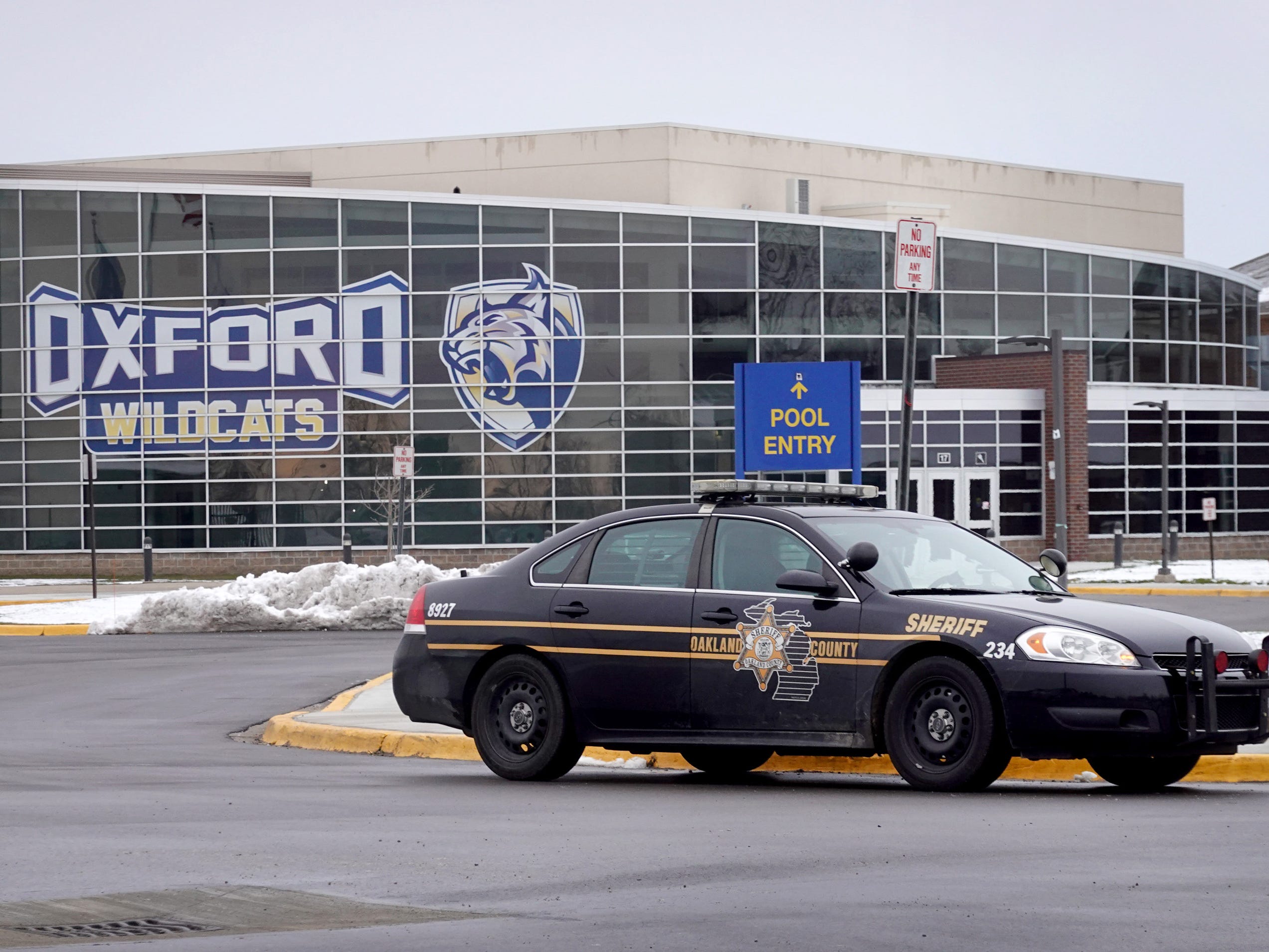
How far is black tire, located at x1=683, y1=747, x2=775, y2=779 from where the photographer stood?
432 inches

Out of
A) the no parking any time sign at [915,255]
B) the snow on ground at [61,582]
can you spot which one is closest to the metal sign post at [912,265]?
the no parking any time sign at [915,255]

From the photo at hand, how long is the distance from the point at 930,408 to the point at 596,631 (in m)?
37.1

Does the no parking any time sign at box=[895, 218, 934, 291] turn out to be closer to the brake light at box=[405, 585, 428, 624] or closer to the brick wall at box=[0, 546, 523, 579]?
the brake light at box=[405, 585, 428, 624]

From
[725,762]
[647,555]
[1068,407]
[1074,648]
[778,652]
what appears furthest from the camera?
[1068,407]

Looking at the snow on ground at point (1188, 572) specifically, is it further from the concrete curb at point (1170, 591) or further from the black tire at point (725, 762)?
the black tire at point (725, 762)

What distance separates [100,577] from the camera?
4644cm

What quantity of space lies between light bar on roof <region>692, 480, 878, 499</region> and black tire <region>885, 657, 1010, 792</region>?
153 centimetres

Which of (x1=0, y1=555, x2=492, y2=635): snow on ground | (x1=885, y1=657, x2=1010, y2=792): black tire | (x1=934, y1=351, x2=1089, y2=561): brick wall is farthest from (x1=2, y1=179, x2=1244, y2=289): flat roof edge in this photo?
(x1=885, y1=657, x2=1010, y2=792): black tire

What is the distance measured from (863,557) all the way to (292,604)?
62.6 ft

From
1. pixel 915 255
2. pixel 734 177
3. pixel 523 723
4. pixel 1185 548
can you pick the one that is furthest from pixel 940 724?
pixel 734 177

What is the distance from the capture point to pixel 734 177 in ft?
181

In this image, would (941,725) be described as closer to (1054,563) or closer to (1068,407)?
(1054,563)

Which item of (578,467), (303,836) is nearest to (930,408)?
(578,467)

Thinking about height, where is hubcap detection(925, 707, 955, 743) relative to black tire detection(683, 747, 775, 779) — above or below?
above
